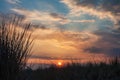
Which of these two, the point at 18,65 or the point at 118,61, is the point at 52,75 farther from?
the point at 18,65

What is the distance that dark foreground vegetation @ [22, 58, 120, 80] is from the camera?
10672 mm

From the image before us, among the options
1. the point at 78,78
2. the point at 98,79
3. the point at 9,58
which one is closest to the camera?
the point at 9,58

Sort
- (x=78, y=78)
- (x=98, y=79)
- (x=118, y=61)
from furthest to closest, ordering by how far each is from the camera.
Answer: (x=118, y=61), (x=78, y=78), (x=98, y=79)

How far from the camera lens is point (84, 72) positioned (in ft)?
38.4

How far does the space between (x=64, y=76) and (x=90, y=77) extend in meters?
1.22

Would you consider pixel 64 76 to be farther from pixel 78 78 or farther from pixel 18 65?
pixel 18 65

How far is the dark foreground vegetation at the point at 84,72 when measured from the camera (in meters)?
10.7

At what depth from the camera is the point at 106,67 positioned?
1152 cm

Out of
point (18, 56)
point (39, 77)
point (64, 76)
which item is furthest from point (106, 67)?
point (18, 56)

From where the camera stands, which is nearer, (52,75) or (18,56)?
(18,56)

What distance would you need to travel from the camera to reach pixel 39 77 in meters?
12.7

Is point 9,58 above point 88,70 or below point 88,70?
above

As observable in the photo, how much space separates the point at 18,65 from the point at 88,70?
183 inches

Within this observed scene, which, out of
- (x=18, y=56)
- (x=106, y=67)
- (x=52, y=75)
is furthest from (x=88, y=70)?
(x=18, y=56)
